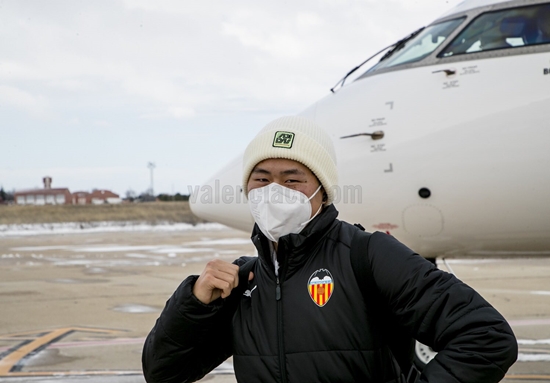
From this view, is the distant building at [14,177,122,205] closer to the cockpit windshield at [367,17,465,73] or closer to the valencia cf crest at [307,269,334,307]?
the cockpit windshield at [367,17,465,73]

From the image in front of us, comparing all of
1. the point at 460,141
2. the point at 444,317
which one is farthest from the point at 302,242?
the point at 460,141

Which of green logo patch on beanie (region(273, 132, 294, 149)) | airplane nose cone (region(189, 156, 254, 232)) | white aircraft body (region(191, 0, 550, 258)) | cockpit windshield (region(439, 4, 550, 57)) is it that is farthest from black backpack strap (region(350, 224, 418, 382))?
cockpit windshield (region(439, 4, 550, 57))

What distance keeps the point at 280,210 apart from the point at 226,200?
139 inches

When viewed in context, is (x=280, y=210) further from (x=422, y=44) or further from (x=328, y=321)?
(x=422, y=44)

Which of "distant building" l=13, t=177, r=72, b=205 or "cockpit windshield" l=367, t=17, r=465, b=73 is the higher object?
"distant building" l=13, t=177, r=72, b=205

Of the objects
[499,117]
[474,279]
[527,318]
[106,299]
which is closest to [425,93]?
[499,117]

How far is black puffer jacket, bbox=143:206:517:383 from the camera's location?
1664 millimetres

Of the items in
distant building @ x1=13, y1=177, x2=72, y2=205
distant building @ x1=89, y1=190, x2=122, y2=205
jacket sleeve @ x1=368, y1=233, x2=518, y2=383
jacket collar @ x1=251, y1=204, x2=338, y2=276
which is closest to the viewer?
jacket sleeve @ x1=368, y1=233, x2=518, y2=383

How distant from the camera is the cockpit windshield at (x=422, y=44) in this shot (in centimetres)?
539

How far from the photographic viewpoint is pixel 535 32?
495 cm

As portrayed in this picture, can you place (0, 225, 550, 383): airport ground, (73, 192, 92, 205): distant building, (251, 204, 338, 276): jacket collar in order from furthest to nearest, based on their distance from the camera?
(73, 192, 92, 205): distant building
(0, 225, 550, 383): airport ground
(251, 204, 338, 276): jacket collar

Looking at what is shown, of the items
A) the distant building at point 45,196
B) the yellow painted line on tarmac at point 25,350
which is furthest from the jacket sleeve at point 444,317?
the distant building at point 45,196

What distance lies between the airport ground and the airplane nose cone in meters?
1.46

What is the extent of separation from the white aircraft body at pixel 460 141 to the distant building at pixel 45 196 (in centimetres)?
7853
